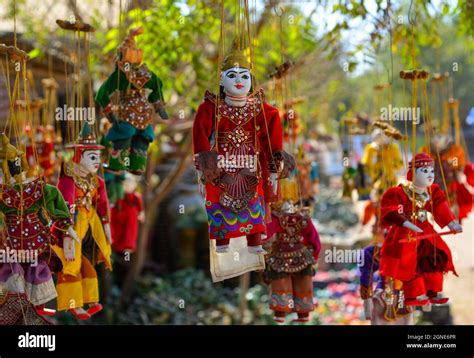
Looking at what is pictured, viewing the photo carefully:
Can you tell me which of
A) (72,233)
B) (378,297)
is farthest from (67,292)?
(378,297)

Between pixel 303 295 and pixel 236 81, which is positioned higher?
pixel 236 81

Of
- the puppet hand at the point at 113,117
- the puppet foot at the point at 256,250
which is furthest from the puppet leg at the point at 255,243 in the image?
the puppet hand at the point at 113,117

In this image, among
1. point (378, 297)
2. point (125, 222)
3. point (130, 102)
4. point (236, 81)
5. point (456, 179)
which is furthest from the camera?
point (456, 179)

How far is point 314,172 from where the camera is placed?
5.98 metres

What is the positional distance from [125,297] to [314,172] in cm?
339

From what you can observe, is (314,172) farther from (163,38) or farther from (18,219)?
(18,219)

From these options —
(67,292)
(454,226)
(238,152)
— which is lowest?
(67,292)

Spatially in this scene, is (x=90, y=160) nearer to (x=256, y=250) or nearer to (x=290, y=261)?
(x=256, y=250)

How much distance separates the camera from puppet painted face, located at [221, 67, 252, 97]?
3441 mm

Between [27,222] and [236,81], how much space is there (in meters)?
1.14

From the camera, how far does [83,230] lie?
12.6ft

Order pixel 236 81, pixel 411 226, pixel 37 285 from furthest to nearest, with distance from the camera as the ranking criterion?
pixel 411 226
pixel 37 285
pixel 236 81

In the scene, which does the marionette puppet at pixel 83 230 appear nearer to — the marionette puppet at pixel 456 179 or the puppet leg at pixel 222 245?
the puppet leg at pixel 222 245
